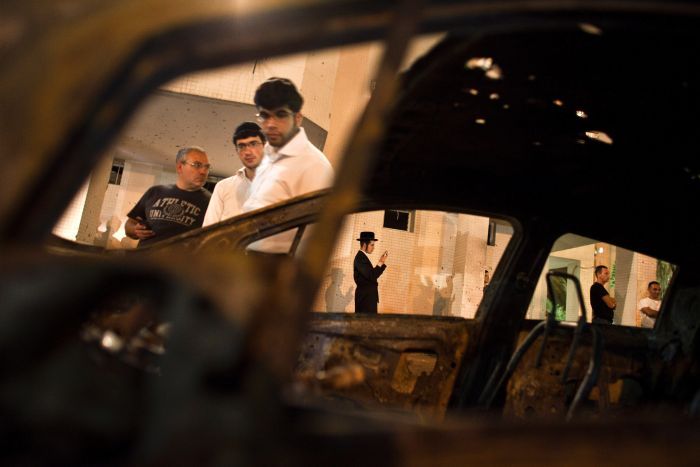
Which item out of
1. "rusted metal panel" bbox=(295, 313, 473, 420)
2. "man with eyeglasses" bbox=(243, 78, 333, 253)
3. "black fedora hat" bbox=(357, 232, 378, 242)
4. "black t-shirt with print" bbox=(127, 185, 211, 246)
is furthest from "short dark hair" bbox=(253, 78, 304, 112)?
"black fedora hat" bbox=(357, 232, 378, 242)

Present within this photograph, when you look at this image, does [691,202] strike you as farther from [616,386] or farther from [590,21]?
[590,21]

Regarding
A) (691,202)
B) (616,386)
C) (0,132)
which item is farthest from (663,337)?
(0,132)

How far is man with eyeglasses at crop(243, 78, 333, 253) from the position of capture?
3.70 metres

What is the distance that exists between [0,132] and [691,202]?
2.98 meters

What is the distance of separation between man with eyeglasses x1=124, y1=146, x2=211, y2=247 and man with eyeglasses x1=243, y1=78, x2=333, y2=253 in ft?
2.74

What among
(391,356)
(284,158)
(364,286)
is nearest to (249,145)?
(284,158)

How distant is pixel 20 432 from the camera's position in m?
0.69

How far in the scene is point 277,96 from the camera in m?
4.29

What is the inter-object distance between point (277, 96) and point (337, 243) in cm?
282

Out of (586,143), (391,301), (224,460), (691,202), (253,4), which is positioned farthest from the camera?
(391,301)

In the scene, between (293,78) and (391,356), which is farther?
(293,78)

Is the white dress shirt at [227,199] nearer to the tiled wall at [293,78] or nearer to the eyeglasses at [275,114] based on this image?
the eyeglasses at [275,114]

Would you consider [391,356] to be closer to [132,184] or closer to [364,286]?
[364,286]

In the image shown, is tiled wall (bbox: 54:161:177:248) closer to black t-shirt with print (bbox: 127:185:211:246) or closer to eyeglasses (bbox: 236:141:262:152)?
black t-shirt with print (bbox: 127:185:211:246)
